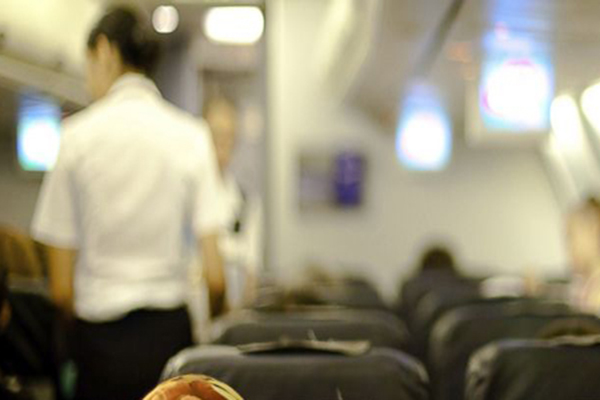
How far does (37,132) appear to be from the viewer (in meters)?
6.30

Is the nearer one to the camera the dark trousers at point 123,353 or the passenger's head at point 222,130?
the dark trousers at point 123,353

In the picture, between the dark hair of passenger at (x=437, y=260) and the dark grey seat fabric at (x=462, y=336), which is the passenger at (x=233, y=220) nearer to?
the dark grey seat fabric at (x=462, y=336)

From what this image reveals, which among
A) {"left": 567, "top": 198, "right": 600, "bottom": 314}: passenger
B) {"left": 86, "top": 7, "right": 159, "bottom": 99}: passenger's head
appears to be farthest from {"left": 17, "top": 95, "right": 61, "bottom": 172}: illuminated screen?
{"left": 567, "top": 198, "right": 600, "bottom": 314}: passenger

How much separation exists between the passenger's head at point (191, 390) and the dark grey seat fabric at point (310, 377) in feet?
2.87

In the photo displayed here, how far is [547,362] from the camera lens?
358cm

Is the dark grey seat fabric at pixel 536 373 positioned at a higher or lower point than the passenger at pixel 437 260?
higher

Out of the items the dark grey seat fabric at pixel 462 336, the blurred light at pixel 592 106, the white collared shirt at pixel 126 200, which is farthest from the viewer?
the blurred light at pixel 592 106

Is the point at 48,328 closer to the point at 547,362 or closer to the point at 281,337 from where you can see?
the point at 281,337

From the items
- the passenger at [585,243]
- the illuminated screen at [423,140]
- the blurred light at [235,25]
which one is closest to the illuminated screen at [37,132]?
the passenger at [585,243]

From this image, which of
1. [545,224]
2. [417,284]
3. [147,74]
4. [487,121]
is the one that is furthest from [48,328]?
[545,224]

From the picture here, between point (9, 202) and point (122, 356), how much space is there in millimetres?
1865

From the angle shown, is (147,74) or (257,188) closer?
(147,74)

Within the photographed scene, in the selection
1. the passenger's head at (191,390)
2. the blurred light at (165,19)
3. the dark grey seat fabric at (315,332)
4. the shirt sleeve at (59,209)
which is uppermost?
the blurred light at (165,19)

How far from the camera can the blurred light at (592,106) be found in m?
9.79
